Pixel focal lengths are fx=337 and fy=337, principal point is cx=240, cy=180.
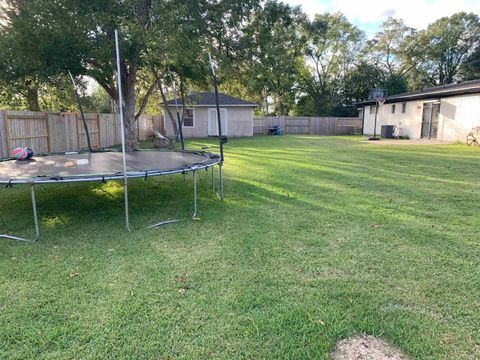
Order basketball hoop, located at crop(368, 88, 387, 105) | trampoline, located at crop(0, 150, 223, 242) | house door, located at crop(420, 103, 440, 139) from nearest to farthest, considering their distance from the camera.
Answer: trampoline, located at crop(0, 150, 223, 242), house door, located at crop(420, 103, 440, 139), basketball hoop, located at crop(368, 88, 387, 105)

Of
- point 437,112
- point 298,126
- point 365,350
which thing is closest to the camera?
point 365,350

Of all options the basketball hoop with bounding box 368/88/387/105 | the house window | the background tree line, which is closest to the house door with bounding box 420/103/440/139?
the basketball hoop with bounding box 368/88/387/105

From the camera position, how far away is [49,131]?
9.05 m

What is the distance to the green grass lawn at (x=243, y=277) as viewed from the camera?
1914 mm

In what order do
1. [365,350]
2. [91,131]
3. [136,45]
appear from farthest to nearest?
[91,131]
[136,45]
[365,350]

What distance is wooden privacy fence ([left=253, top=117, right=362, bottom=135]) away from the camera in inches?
910

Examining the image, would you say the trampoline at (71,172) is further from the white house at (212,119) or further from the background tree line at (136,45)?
the white house at (212,119)

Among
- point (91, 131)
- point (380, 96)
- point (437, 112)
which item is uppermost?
point (380, 96)

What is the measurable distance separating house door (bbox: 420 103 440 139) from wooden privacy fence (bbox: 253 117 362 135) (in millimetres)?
6921

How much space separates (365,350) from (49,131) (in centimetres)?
951

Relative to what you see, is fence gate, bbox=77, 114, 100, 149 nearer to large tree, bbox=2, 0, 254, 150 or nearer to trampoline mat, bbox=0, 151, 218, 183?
large tree, bbox=2, 0, 254, 150

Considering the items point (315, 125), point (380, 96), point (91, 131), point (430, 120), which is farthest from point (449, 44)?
point (91, 131)

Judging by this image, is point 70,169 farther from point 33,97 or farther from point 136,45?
point 33,97

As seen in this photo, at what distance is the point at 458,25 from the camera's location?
28672mm
